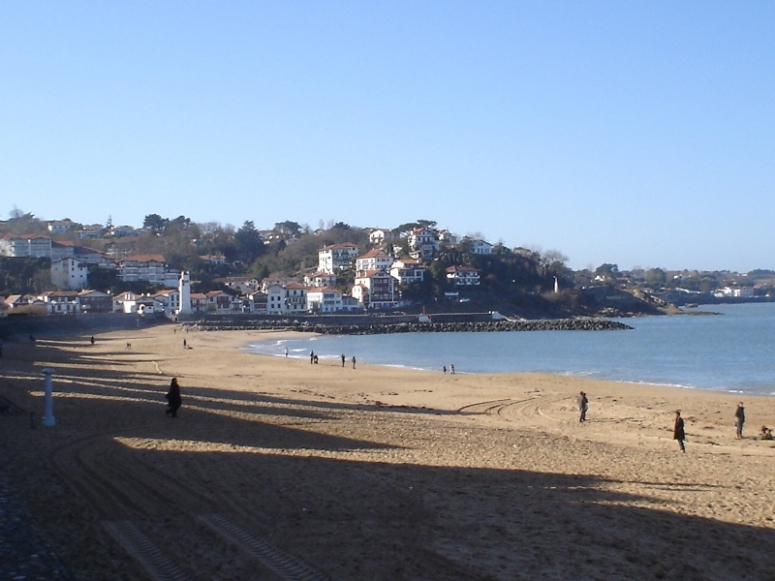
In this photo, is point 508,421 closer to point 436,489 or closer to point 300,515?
point 436,489

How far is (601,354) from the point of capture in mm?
49812

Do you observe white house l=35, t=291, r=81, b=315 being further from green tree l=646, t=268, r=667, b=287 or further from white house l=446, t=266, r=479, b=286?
green tree l=646, t=268, r=667, b=287

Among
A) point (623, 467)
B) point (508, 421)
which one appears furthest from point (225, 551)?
point (508, 421)

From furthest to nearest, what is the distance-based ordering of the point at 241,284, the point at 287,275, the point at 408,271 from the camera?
the point at 287,275 < the point at 408,271 < the point at 241,284

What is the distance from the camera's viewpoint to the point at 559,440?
15516mm

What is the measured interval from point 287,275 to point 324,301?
28.1m

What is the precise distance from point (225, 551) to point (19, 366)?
25007 mm

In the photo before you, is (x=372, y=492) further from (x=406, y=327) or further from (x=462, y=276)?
(x=462, y=276)

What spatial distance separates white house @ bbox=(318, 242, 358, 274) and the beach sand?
349 feet

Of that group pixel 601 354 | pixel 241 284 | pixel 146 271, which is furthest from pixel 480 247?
pixel 601 354

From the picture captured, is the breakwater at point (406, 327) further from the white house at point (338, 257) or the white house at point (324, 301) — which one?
the white house at point (338, 257)

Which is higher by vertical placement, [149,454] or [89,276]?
[89,276]

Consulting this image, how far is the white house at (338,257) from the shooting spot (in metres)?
126

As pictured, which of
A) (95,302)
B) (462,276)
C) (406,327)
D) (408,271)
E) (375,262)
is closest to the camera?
(406,327)
